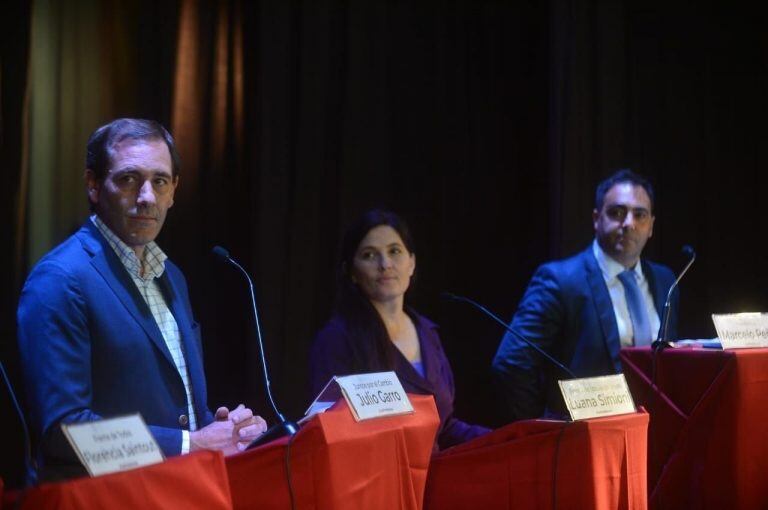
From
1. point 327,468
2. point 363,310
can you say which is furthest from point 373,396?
point 363,310

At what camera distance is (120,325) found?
199cm

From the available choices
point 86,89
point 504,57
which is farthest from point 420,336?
point 504,57

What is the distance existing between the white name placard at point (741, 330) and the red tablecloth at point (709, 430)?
0.06m

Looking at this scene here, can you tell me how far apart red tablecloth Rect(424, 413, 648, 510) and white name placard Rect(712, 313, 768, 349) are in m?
0.42

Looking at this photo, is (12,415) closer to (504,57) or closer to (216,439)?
(216,439)

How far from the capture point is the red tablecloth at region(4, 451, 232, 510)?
1.30 metres

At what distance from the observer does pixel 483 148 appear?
4.09 meters

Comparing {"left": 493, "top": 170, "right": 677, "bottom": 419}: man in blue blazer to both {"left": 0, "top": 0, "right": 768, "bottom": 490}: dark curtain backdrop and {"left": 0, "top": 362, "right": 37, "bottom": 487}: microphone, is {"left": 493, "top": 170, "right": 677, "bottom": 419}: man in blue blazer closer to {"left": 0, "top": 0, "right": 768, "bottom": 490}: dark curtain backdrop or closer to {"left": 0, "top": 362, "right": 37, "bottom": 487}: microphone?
{"left": 0, "top": 0, "right": 768, "bottom": 490}: dark curtain backdrop

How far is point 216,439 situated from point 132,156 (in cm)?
74

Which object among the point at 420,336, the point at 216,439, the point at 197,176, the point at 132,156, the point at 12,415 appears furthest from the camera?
the point at 197,176

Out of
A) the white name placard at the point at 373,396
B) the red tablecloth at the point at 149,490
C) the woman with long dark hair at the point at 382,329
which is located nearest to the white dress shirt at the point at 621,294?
the woman with long dark hair at the point at 382,329

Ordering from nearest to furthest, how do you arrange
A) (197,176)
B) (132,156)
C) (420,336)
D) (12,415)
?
(132,156)
(12,415)
(420,336)
(197,176)

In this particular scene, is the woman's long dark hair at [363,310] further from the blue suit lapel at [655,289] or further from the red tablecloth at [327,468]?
the blue suit lapel at [655,289]

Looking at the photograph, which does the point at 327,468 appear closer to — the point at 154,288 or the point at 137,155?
the point at 154,288
